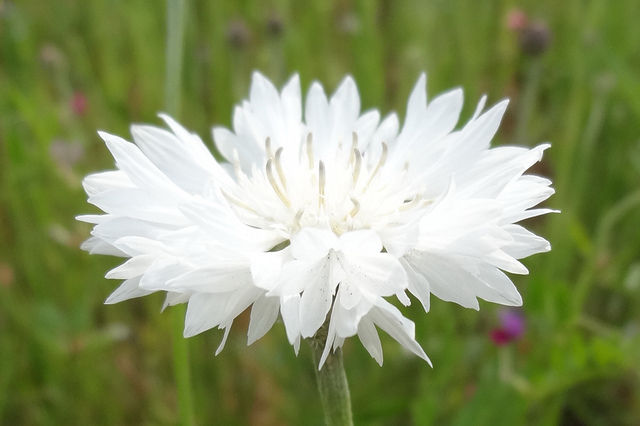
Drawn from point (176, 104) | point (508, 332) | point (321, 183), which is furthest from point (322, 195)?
point (508, 332)

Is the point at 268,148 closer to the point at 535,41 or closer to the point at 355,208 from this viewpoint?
the point at 355,208

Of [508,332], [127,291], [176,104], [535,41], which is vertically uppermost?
[535,41]

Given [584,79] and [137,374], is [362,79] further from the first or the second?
[137,374]

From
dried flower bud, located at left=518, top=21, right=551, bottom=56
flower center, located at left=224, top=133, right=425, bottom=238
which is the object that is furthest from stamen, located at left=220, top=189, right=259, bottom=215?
dried flower bud, located at left=518, top=21, right=551, bottom=56

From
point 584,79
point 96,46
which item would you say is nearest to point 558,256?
point 584,79

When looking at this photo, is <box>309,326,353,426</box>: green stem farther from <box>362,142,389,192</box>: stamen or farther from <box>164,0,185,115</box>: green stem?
<box>164,0,185,115</box>: green stem

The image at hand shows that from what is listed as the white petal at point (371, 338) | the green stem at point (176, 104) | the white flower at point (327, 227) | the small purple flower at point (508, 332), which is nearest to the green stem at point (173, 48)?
the green stem at point (176, 104)
